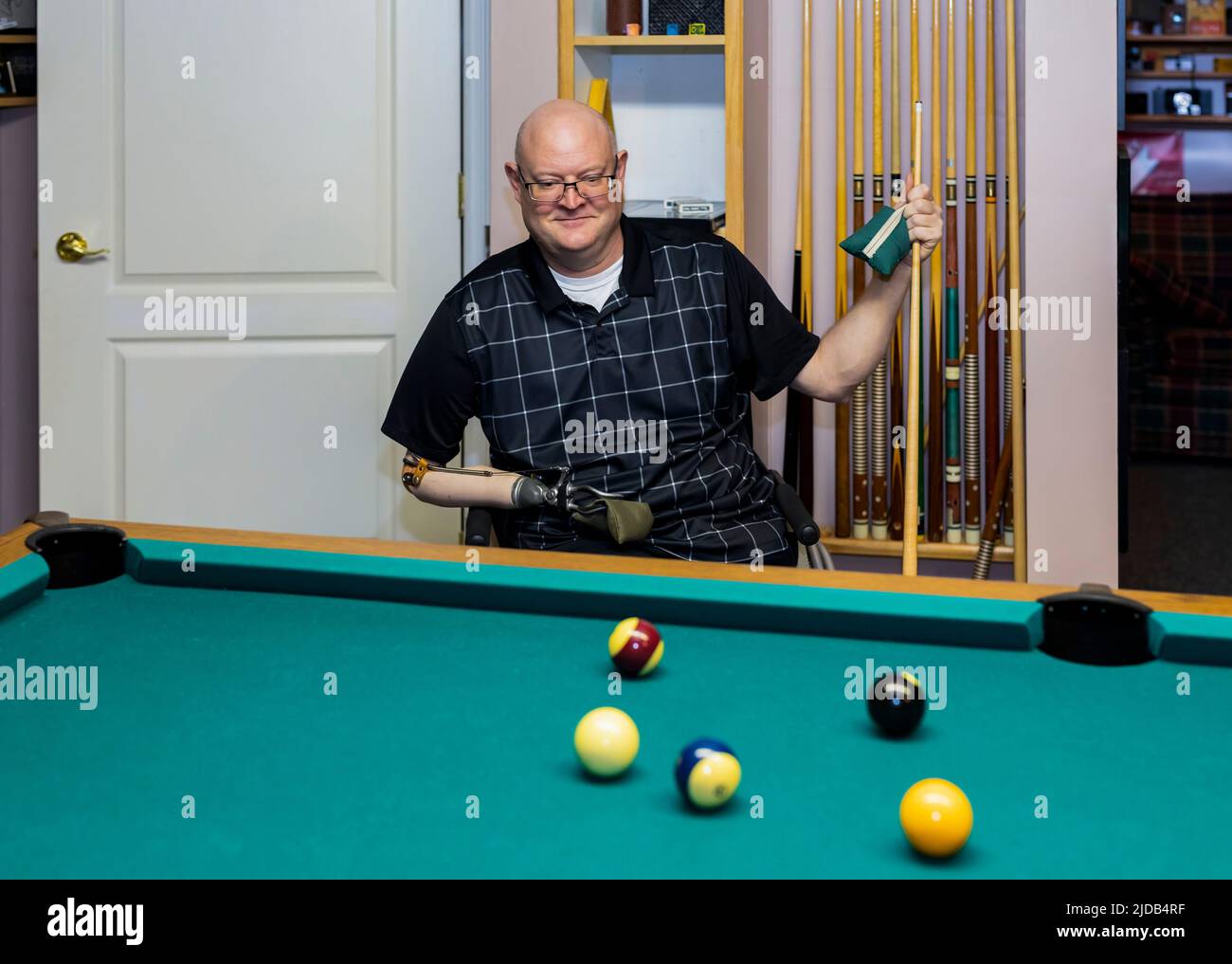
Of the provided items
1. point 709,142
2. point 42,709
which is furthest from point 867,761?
point 709,142

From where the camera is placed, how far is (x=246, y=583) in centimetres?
154

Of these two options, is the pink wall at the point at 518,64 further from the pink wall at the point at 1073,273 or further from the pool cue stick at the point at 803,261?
the pink wall at the point at 1073,273

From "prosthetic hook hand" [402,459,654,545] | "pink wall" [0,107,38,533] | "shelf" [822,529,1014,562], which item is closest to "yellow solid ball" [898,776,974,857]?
"prosthetic hook hand" [402,459,654,545]

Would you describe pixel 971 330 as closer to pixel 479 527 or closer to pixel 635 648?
pixel 479 527

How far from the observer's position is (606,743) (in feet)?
3.22

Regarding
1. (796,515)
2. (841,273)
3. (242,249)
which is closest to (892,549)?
(841,273)

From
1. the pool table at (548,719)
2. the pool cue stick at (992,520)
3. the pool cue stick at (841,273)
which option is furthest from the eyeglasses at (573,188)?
the pool cue stick at (992,520)

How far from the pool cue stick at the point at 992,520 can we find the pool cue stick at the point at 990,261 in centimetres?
14

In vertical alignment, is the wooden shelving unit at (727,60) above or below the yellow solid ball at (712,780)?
above

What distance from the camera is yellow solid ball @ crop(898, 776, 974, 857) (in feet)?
2.81

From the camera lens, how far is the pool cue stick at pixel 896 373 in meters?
3.02

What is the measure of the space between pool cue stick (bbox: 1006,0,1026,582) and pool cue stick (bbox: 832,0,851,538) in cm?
37

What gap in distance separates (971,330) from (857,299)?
278 millimetres

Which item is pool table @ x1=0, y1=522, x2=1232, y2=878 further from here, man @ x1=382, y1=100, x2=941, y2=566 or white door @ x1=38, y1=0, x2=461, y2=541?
white door @ x1=38, y1=0, x2=461, y2=541
